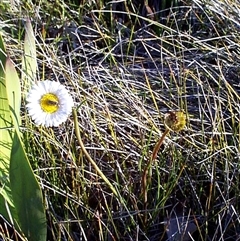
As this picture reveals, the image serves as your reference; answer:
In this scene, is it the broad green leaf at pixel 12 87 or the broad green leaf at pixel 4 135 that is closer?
the broad green leaf at pixel 12 87

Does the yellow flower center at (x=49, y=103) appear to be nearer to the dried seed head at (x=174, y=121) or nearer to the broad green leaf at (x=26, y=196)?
the broad green leaf at (x=26, y=196)

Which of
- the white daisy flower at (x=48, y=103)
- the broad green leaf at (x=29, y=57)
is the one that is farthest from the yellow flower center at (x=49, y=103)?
the broad green leaf at (x=29, y=57)

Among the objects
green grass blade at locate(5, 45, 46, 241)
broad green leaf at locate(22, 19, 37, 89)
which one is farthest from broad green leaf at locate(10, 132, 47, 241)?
broad green leaf at locate(22, 19, 37, 89)

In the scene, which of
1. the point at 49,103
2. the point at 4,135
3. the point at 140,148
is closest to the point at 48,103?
the point at 49,103

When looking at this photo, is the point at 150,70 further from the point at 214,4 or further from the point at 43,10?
the point at 43,10

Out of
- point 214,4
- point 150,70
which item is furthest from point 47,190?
point 214,4

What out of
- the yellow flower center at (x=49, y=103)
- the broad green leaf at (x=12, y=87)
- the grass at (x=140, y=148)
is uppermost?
the broad green leaf at (x=12, y=87)
